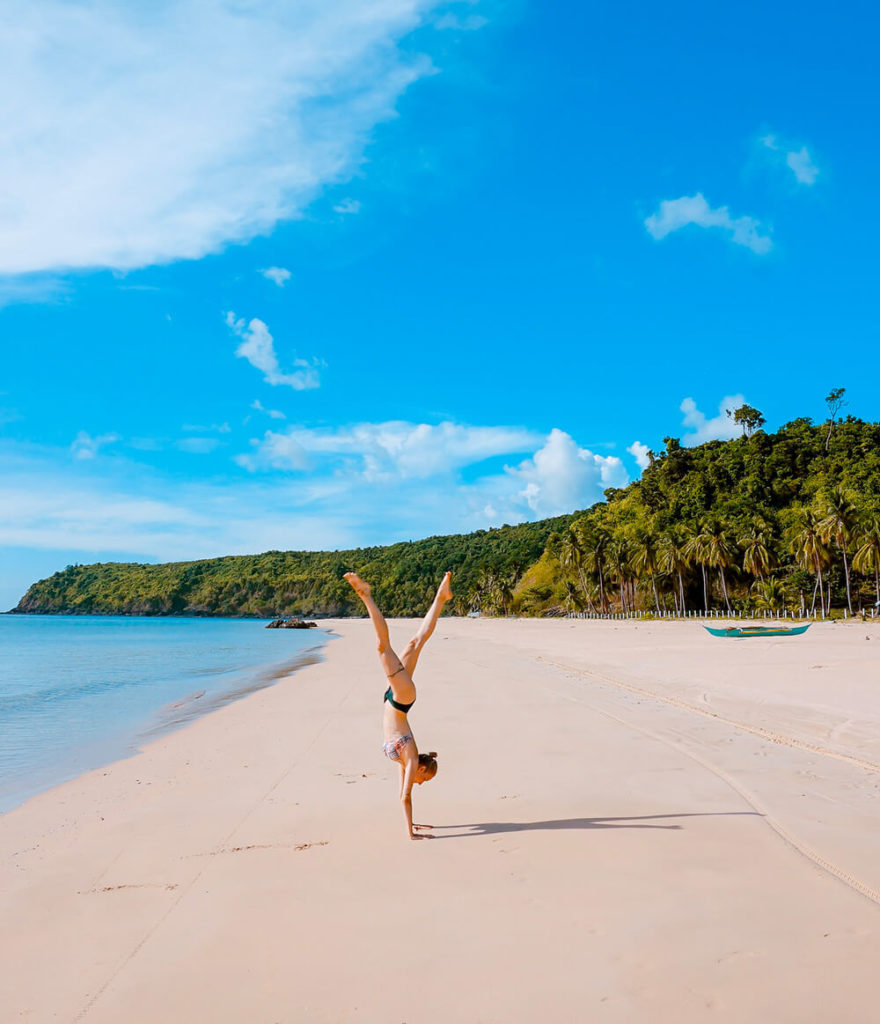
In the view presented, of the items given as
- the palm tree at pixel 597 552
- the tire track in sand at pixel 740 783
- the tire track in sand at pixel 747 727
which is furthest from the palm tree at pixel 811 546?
the tire track in sand at pixel 740 783

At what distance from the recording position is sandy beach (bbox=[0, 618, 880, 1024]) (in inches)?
138

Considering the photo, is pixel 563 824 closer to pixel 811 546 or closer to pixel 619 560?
pixel 811 546

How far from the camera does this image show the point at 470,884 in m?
4.91

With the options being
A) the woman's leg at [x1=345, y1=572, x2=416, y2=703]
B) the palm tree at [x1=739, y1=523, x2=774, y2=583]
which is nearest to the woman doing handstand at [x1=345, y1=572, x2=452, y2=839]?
the woman's leg at [x1=345, y1=572, x2=416, y2=703]

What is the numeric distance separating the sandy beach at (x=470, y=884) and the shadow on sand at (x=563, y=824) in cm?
3

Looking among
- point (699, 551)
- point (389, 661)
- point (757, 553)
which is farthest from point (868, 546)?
point (389, 661)

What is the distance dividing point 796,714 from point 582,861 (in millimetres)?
7947

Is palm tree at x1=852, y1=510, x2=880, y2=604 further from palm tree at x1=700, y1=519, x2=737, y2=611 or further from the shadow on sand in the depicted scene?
the shadow on sand

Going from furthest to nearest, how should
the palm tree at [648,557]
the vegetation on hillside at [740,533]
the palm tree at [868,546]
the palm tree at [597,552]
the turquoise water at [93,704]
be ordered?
the palm tree at [597,552], the palm tree at [648,557], the vegetation on hillside at [740,533], the palm tree at [868,546], the turquoise water at [93,704]

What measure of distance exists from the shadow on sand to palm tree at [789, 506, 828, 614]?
6042 cm

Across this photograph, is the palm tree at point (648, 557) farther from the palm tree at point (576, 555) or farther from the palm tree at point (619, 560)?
the palm tree at point (576, 555)

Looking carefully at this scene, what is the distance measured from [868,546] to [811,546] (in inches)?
A: 185

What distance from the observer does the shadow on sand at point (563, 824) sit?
6012 millimetres

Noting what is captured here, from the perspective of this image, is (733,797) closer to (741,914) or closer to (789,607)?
(741,914)
